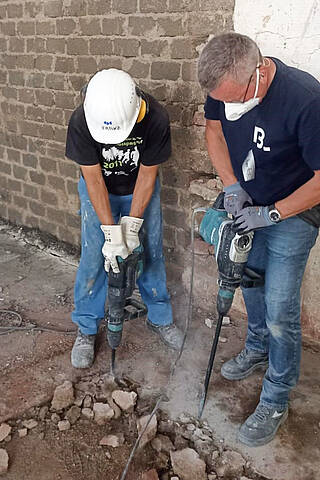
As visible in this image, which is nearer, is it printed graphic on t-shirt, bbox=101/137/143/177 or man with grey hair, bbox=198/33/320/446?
man with grey hair, bbox=198/33/320/446

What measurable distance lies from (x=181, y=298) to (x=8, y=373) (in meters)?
1.30

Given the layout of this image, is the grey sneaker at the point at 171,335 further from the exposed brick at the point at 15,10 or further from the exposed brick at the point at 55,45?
the exposed brick at the point at 15,10

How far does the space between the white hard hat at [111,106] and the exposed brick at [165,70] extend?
0.88 metres

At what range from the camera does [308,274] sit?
283 centimetres

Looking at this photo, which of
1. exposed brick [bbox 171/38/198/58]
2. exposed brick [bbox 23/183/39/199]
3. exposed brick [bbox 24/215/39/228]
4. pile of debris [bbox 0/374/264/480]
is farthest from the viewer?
exposed brick [bbox 24/215/39/228]

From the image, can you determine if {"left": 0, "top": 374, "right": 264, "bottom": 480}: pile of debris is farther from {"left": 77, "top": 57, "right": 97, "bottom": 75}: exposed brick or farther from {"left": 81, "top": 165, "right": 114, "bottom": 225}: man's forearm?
{"left": 77, "top": 57, "right": 97, "bottom": 75}: exposed brick

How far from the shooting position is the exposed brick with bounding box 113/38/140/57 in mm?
3184

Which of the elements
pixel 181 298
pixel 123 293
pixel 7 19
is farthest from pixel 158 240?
pixel 7 19

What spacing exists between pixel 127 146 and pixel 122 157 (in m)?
0.07

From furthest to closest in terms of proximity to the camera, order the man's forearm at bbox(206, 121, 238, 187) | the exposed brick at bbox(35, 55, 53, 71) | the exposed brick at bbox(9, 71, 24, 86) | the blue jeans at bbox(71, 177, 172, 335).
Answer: the exposed brick at bbox(9, 71, 24, 86) < the exposed brick at bbox(35, 55, 53, 71) < the blue jeans at bbox(71, 177, 172, 335) < the man's forearm at bbox(206, 121, 238, 187)

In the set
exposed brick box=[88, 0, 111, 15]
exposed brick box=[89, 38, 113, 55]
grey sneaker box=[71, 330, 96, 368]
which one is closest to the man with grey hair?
grey sneaker box=[71, 330, 96, 368]

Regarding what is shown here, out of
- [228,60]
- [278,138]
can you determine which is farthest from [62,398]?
[228,60]

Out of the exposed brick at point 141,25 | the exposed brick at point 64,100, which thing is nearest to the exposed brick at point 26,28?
the exposed brick at point 64,100

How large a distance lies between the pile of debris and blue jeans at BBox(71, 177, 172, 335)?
0.43 metres
